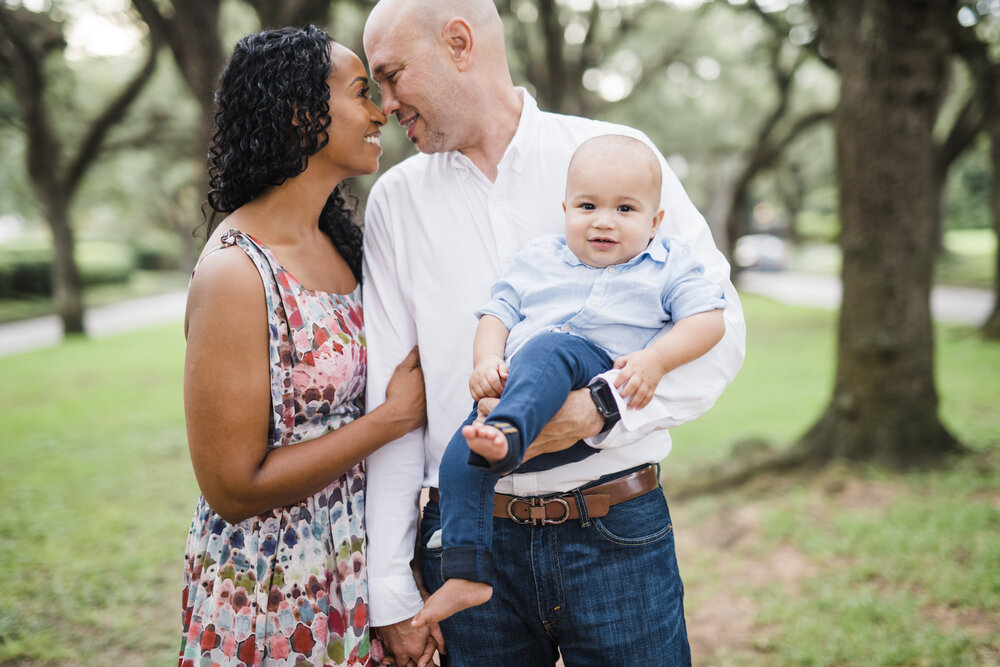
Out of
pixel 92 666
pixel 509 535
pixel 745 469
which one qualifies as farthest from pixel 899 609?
pixel 92 666

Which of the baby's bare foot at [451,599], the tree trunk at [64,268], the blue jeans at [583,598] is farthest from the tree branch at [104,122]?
the baby's bare foot at [451,599]

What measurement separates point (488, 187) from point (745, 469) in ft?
16.0

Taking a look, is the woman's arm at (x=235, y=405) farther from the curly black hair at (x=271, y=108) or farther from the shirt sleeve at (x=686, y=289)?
the shirt sleeve at (x=686, y=289)

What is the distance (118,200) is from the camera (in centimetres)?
2781

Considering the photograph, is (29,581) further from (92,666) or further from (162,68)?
(162,68)

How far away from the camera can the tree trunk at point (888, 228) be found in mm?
5613

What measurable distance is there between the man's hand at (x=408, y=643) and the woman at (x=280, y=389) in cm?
7

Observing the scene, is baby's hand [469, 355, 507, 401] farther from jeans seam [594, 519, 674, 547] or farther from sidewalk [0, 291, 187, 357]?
sidewalk [0, 291, 187, 357]

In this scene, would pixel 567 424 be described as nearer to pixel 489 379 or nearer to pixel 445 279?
pixel 489 379

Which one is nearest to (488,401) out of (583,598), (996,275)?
(583,598)

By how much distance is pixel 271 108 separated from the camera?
6.82ft

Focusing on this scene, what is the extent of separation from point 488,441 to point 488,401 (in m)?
0.26

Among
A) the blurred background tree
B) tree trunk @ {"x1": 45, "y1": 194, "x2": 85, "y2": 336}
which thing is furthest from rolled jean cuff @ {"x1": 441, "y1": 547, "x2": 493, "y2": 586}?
tree trunk @ {"x1": 45, "y1": 194, "x2": 85, "y2": 336}

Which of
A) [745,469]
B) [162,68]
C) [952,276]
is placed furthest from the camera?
[952,276]
